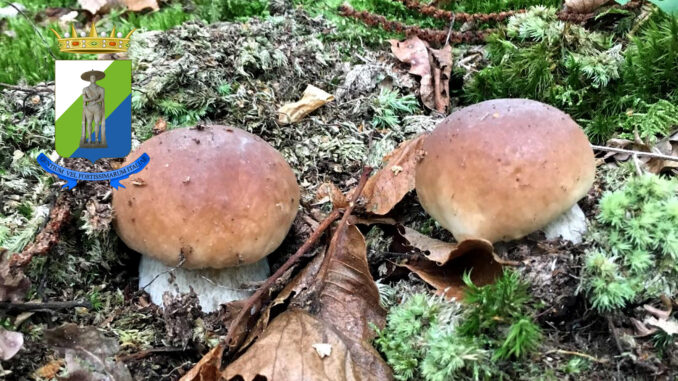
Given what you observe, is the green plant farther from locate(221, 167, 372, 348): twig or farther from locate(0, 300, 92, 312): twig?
locate(0, 300, 92, 312): twig

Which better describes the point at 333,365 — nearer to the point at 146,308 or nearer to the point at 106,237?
the point at 146,308

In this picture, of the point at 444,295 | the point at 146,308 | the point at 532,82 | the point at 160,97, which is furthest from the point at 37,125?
the point at 532,82

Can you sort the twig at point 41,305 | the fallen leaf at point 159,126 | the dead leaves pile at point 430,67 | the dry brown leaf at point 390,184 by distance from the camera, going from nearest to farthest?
the twig at point 41,305 → the dry brown leaf at point 390,184 → the fallen leaf at point 159,126 → the dead leaves pile at point 430,67

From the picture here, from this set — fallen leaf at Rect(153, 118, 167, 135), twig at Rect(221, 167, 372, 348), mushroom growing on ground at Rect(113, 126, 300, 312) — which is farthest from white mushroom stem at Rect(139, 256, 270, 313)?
fallen leaf at Rect(153, 118, 167, 135)

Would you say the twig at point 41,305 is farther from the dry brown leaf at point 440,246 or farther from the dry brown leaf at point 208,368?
the dry brown leaf at point 440,246

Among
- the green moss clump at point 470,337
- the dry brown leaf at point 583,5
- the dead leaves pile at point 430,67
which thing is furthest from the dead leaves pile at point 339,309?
the dry brown leaf at point 583,5

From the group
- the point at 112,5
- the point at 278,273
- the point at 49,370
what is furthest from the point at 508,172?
the point at 112,5

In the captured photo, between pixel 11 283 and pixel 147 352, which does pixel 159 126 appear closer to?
pixel 11 283
